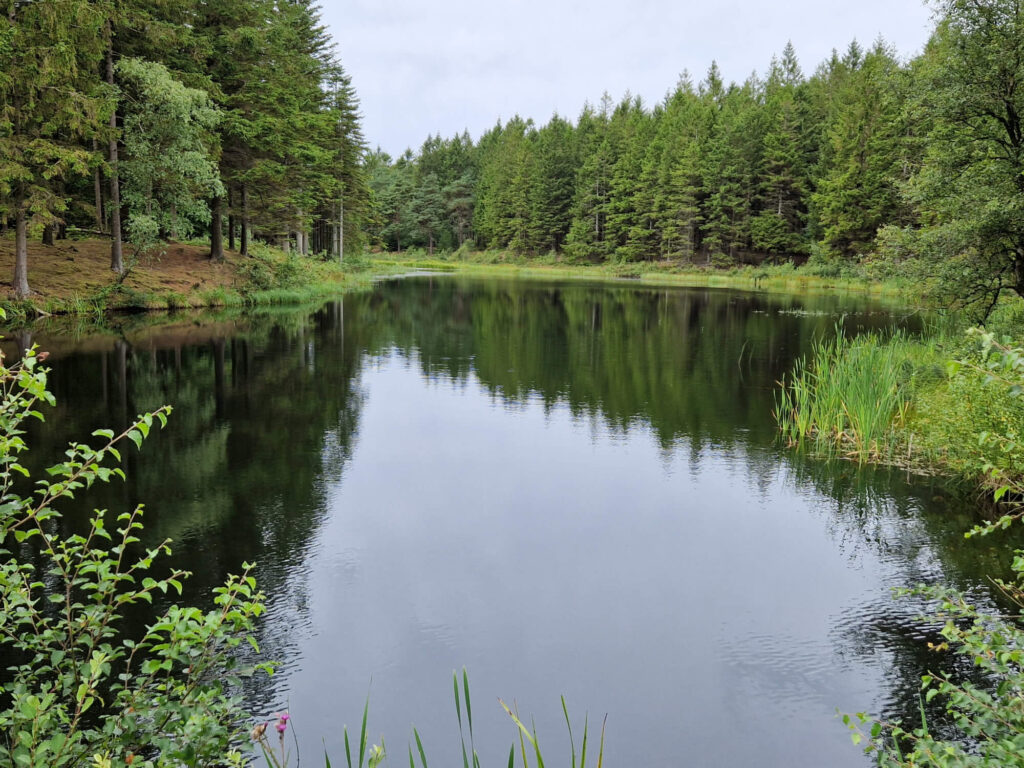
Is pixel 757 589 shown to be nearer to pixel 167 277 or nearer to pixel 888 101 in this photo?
pixel 888 101

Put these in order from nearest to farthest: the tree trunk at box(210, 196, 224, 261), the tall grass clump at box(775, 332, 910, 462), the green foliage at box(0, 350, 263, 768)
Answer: the green foliage at box(0, 350, 263, 768), the tall grass clump at box(775, 332, 910, 462), the tree trunk at box(210, 196, 224, 261)

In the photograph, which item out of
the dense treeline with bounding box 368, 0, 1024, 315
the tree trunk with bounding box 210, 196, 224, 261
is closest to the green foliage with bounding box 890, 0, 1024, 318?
the dense treeline with bounding box 368, 0, 1024, 315

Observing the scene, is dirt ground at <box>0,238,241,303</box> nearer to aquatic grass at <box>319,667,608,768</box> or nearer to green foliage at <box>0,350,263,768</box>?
green foliage at <box>0,350,263,768</box>

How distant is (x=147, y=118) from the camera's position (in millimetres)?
26172

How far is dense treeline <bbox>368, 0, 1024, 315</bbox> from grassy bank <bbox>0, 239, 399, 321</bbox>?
23.7m

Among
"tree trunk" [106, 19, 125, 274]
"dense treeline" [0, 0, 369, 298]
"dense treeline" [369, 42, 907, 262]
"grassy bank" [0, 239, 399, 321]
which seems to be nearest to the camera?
"dense treeline" [0, 0, 369, 298]

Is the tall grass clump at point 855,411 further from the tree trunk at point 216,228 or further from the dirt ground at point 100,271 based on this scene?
the tree trunk at point 216,228

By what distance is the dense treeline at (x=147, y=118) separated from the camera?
22.2 m

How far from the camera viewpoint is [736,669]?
6.09 meters

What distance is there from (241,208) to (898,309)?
3111 centimetres

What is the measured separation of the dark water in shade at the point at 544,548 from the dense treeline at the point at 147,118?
9.22 metres

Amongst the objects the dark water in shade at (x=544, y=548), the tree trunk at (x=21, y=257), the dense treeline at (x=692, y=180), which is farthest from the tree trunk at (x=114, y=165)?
the dense treeline at (x=692, y=180)

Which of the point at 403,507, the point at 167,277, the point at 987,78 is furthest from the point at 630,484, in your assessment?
the point at 167,277

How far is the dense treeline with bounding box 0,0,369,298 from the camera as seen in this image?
22172mm
